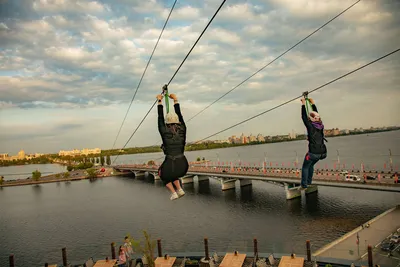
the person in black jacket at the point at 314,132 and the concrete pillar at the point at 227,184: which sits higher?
the person in black jacket at the point at 314,132

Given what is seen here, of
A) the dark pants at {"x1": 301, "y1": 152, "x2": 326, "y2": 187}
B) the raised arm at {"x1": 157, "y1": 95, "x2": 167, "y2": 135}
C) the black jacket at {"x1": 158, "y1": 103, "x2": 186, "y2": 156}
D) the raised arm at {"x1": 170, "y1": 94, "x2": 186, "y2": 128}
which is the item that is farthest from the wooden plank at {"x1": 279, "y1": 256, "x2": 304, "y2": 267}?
the raised arm at {"x1": 157, "y1": 95, "x2": 167, "y2": 135}

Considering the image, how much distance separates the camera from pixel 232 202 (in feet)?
173

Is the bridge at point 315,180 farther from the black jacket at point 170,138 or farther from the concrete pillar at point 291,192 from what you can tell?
the black jacket at point 170,138

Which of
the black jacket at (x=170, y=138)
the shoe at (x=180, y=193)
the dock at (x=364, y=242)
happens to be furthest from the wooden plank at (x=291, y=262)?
the black jacket at (x=170, y=138)

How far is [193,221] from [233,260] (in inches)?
937

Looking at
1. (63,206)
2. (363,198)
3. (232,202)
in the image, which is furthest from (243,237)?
(63,206)

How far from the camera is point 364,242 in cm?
2448

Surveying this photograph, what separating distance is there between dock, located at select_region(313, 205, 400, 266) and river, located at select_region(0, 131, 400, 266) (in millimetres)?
3241

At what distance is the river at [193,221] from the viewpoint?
31.8m

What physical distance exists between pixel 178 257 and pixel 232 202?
35.4 metres

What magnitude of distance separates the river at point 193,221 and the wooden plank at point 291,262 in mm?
11382

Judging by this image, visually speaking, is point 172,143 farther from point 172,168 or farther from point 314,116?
point 314,116

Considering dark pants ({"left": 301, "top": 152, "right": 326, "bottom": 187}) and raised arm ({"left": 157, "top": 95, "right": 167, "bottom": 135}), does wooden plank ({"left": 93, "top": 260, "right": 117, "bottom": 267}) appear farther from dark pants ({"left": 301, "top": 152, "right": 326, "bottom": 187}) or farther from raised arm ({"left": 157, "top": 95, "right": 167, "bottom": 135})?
raised arm ({"left": 157, "top": 95, "right": 167, "bottom": 135})

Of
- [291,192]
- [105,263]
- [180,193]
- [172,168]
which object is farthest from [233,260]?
[291,192]
